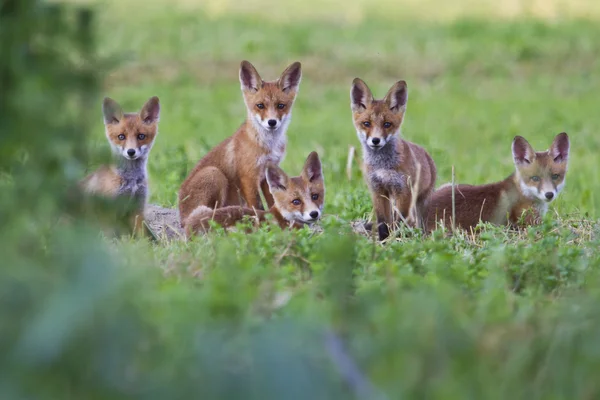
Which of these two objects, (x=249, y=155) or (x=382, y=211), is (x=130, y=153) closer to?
(x=249, y=155)

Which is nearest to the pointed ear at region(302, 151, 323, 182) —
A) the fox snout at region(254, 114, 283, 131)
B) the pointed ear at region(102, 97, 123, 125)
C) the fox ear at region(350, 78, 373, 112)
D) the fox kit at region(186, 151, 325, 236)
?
the fox kit at region(186, 151, 325, 236)

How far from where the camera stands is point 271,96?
911 cm

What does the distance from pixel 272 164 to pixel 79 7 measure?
4291mm

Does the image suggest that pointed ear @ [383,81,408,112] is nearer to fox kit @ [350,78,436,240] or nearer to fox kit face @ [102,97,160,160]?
fox kit @ [350,78,436,240]

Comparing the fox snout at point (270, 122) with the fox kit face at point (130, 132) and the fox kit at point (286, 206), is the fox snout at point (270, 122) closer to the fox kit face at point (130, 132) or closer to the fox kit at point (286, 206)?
the fox kit at point (286, 206)

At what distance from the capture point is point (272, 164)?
8.45 m

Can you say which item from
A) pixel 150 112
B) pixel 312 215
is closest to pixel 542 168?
pixel 312 215

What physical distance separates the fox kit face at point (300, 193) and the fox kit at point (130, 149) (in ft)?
3.35

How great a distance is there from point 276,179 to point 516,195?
195 cm

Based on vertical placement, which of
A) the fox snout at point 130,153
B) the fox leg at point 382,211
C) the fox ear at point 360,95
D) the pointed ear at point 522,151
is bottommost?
the fox leg at point 382,211

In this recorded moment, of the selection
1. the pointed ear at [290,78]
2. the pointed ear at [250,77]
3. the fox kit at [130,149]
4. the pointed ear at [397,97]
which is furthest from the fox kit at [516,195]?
the fox kit at [130,149]

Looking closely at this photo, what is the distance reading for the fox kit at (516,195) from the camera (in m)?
8.41

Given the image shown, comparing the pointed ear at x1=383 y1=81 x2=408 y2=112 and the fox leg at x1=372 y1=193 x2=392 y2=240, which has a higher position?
the pointed ear at x1=383 y1=81 x2=408 y2=112

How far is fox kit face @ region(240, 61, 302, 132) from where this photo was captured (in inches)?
356
